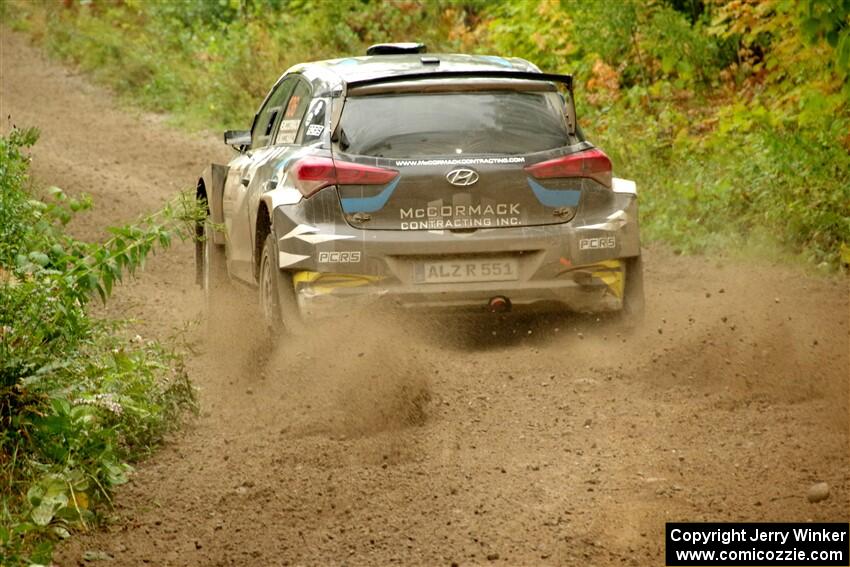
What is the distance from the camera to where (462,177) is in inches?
305

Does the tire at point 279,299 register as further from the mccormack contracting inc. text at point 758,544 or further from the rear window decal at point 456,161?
the mccormack contracting inc. text at point 758,544

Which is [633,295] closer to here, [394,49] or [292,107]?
[292,107]

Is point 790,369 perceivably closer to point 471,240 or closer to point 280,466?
point 471,240

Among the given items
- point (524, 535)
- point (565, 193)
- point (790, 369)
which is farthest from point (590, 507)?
point (565, 193)

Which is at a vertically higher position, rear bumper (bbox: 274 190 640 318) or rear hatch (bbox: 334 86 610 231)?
rear hatch (bbox: 334 86 610 231)

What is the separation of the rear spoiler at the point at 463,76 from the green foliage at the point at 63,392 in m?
1.49

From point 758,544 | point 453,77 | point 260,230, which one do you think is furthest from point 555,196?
point 758,544

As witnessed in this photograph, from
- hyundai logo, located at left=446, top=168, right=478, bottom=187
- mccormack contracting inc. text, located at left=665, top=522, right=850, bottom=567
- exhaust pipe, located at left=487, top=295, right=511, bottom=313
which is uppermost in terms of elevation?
hyundai logo, located at left=446, top=168, right=478, bottom=187

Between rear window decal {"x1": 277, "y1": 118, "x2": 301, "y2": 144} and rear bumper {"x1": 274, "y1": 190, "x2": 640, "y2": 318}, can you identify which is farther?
rear window decal {"x1": 277, "y1": 118, "x2": 301, "y2": 144}

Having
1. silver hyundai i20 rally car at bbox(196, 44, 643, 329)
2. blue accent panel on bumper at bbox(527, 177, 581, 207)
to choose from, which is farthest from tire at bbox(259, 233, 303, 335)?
blue accent panel on bumper at bbox(527, 177, 581, 207)

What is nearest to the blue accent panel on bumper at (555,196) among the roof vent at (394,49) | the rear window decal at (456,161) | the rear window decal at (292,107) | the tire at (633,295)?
the rear window decal at (456,161)

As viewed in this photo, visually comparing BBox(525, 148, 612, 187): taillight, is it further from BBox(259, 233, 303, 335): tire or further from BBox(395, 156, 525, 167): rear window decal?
BBox(259, 233, 303, 335): tire

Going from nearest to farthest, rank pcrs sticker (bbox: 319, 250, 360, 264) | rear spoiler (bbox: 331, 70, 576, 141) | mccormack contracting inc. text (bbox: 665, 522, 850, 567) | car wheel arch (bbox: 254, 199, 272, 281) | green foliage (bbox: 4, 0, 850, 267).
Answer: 1. mccormack contracting inc. text (bbox: 665, 522, 850, 567)
2. pcrs sticker (bbox: 319, 250, 360, 264)
3. rear spoiler (bbox: 331, 70, 576, 141)
4. car wheel arch (bbox: 254, 199, 272, 281)
5. green foliage (bbox: 4, 0, 850, 267)

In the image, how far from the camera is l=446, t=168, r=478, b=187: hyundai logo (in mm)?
7738
